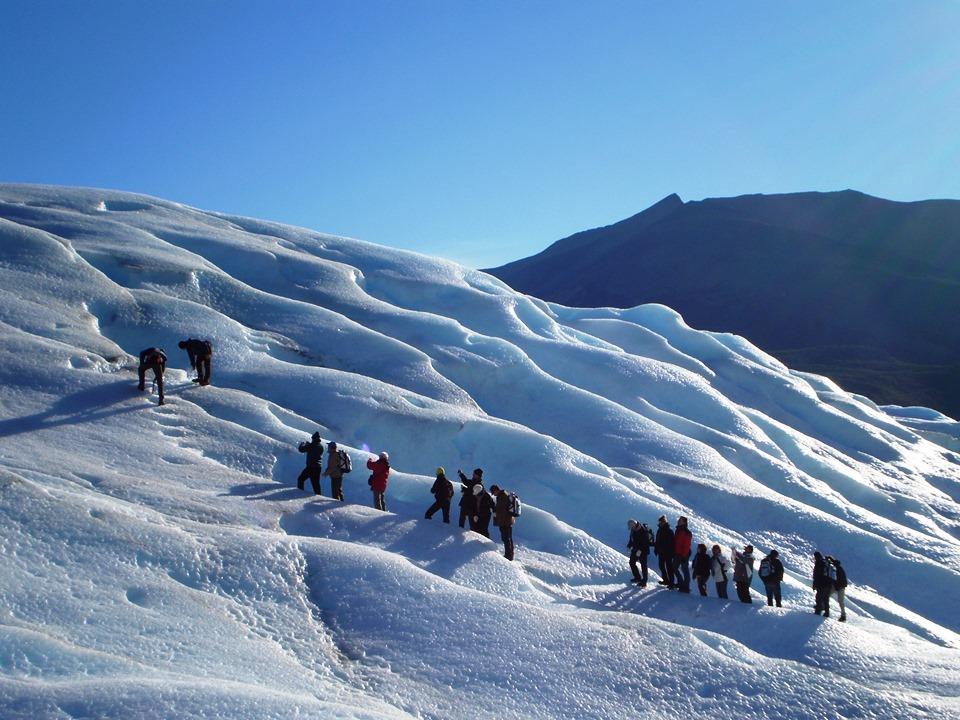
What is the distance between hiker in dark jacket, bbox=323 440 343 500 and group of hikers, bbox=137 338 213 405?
15.2ft

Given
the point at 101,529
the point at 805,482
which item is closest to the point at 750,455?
the point at 805,482

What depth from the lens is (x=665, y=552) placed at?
51.9ft

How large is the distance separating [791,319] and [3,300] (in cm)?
9746

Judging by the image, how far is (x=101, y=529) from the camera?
37.6 ft

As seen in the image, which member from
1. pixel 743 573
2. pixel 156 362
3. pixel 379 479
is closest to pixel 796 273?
pixel 743 573

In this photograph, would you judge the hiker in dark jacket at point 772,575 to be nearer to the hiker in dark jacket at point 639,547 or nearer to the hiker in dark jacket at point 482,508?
the hiker in dark jacket at point 639,547

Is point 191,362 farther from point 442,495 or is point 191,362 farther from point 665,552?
point 665,552

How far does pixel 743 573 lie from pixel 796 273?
10470cm

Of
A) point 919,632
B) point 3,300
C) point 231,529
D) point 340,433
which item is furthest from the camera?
point 3,300

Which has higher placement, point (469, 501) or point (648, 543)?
point (469, 501)

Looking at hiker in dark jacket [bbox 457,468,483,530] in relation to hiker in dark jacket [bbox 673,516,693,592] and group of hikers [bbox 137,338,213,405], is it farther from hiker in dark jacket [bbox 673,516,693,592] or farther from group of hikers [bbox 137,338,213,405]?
group of hikers [bbox 137,338,213,405]

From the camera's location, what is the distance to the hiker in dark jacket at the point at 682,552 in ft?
51.0

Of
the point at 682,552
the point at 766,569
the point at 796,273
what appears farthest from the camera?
the point at 796,273

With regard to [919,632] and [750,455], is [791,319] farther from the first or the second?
[919,632]
